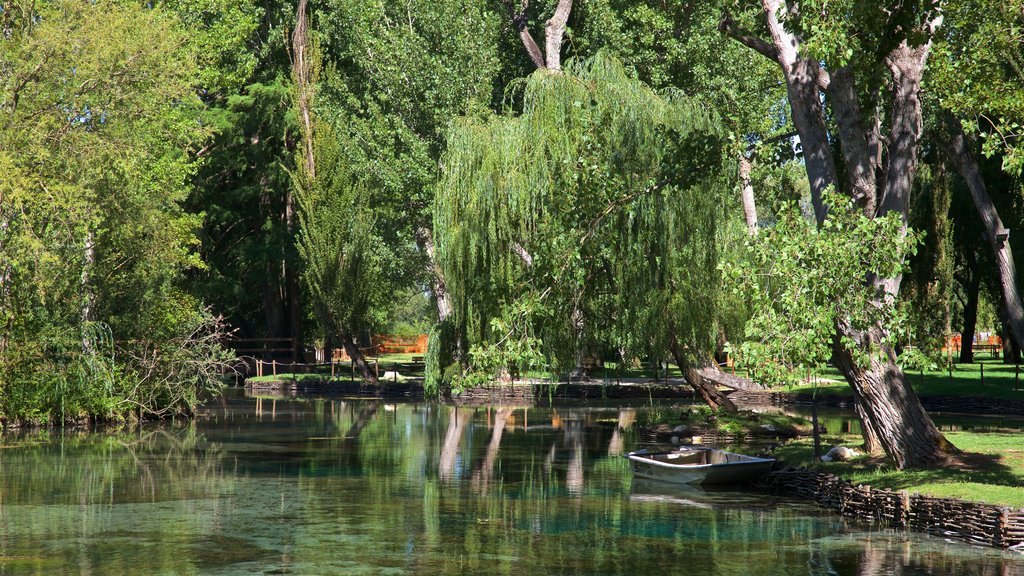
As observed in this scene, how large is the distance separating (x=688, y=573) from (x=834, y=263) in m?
4.82

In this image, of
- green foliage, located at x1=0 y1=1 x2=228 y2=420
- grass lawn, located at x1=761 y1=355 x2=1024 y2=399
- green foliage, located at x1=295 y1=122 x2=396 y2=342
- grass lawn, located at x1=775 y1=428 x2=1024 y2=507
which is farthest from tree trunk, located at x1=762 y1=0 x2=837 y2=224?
green foliage, located at x1=295 y1=122 x2=396 y2=342

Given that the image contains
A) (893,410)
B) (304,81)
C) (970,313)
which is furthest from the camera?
(304,81)

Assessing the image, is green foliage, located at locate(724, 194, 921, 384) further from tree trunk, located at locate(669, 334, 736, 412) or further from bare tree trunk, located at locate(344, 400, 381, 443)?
bare tree trunk, located at locate(344, 400, 381, 443)

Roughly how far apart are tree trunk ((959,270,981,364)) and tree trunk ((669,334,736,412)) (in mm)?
16444

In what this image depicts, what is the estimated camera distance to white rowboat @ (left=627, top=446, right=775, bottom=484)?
19531 millimetres

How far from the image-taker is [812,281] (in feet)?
48.9

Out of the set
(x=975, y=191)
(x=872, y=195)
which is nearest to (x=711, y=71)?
(x=975, y=191)

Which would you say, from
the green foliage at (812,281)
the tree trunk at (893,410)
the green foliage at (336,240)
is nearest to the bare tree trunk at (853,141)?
the green foliage at (812,281)

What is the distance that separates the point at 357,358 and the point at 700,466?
28281mm

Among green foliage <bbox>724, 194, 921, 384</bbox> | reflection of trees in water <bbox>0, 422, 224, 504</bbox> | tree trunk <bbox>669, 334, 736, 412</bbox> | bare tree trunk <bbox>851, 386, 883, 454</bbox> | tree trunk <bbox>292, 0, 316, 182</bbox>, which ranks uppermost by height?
tree trunk <bbox>292, 0, 316, 182</bbox>

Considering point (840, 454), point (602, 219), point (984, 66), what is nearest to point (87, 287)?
point (602, 219)

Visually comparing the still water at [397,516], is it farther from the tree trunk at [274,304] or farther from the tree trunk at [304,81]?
the tree trunk at [274,304]

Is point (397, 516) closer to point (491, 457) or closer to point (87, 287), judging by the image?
point (491, 457)

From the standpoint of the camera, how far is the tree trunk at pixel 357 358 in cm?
4509
